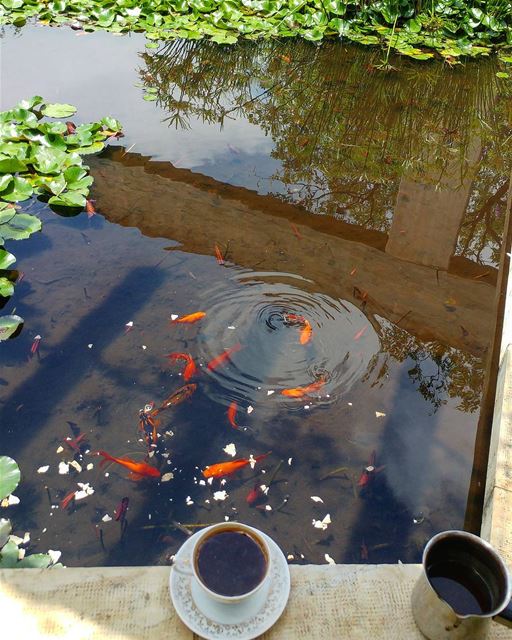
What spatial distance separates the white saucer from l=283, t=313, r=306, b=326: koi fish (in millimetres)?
1550

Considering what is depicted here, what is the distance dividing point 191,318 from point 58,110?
2.42 m

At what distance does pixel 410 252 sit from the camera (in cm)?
325

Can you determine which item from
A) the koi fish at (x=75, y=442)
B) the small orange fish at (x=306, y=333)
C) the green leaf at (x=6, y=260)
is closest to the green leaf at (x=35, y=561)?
the koi fish at (x=75, y=442)

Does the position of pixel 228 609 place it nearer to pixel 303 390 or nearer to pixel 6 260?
pixel 303 390

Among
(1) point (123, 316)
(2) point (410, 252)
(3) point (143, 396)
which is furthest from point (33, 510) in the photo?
(2) point (410, 252)

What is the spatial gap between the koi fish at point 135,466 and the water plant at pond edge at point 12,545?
1.16 ft

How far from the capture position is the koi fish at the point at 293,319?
107 inches

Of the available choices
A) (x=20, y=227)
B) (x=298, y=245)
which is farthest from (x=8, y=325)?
(x=298, y=245)

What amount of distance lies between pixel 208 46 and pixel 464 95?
96.1 inches

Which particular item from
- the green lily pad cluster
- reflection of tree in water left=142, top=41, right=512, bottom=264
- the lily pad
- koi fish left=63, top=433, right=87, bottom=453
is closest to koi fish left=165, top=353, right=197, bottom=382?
koi fish left=63, top=433, right=87, bottom=453

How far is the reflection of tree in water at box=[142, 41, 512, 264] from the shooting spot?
3762 mm

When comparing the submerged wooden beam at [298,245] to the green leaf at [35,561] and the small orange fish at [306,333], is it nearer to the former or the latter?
the small orange fish at [306,333]

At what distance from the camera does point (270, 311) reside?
9.14ft

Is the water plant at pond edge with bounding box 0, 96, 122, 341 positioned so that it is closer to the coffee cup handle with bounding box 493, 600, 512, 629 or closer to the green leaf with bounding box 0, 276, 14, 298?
the green leaf with bounding box 0, 276, 14, 298
